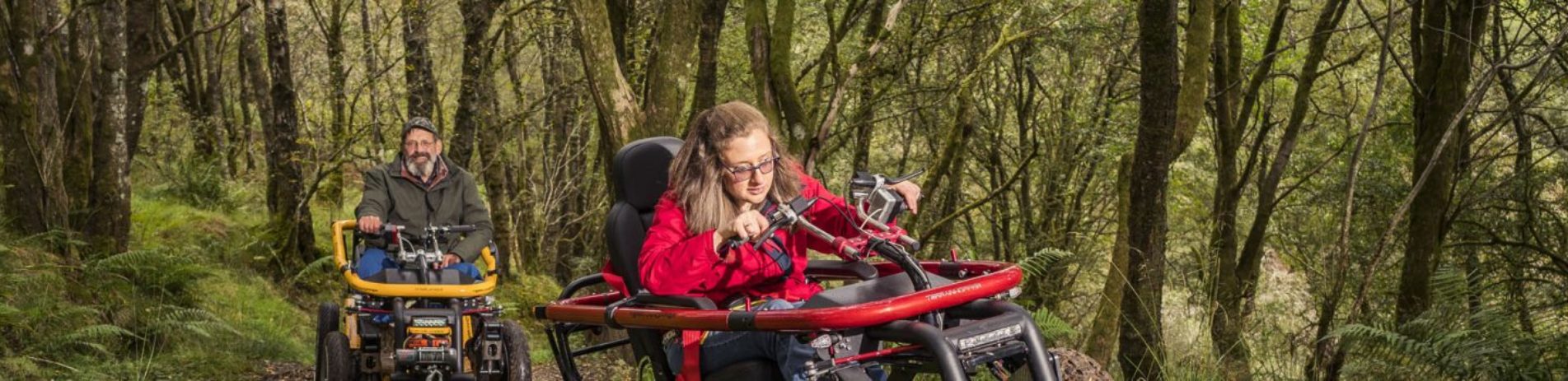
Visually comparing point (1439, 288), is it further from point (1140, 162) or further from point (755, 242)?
point (755, 242)

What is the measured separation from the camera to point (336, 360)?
6.87m

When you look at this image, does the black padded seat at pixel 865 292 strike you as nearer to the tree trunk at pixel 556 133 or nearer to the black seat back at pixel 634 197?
the black seat back at pixel 634 197

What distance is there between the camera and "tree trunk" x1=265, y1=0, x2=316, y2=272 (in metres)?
13.4

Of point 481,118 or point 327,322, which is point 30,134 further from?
point 481,118

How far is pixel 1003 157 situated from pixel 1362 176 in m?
7.65

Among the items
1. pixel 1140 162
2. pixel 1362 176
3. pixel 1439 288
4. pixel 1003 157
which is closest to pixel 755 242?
pixel 1439 288

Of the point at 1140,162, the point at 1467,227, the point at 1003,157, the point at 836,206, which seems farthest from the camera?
the point at 1003,157

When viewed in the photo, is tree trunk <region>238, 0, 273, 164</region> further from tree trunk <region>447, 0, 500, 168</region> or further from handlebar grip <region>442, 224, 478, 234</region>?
handlebar grip <region>442, 224, 478, 234</region>

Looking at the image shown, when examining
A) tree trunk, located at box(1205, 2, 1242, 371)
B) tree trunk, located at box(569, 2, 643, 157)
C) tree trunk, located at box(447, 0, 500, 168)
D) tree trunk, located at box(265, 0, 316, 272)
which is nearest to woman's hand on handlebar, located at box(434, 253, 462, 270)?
tree trunk, located at box(569, 2, 643, 157)

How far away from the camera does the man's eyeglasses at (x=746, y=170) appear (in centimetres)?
435

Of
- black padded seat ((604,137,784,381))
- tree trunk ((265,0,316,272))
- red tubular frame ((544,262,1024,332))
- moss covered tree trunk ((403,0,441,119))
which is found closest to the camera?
red tubular frame ((544,262,1024,332))

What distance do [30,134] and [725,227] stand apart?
730 centimetres

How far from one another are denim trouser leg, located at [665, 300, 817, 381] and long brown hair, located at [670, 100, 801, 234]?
0.35 metres

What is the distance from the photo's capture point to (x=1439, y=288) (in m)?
5.97
